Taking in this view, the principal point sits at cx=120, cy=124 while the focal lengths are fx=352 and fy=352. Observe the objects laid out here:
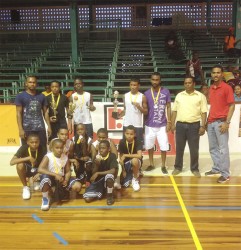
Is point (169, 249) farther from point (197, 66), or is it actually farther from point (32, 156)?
point (197, 66)

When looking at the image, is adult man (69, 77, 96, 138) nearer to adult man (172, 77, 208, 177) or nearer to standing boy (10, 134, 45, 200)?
standing boy (10, 134, 45, 200)

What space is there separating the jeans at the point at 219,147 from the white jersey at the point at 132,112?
4.01ft

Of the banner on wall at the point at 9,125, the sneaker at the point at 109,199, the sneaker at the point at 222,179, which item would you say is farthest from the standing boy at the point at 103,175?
the banner on wall at the point at 9,125

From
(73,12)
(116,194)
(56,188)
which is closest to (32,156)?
(56,188)

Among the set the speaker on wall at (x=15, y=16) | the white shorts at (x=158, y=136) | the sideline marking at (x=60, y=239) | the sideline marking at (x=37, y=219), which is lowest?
the sideline marking at (x=60, y=239)

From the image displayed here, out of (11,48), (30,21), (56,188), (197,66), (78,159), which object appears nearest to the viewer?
(56,188)

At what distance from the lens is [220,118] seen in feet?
18.3

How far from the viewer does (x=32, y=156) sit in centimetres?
520

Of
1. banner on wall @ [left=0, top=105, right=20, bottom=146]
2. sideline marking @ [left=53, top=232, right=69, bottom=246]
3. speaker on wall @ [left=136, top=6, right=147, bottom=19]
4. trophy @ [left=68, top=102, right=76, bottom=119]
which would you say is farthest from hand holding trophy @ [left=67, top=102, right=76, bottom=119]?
speaker on wall @ [left=136, top=6, right=147, bottom=19]

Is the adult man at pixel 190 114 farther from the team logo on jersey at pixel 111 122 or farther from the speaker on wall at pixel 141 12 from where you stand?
the speaker on wall at pixel 141 12

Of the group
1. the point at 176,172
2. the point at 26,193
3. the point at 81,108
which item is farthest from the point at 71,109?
the point at 176,172

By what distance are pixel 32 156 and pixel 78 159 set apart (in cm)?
69

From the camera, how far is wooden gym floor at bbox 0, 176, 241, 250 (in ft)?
12.8

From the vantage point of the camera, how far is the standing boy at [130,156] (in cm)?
552
